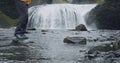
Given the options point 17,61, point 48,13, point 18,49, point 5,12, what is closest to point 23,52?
point 18,49

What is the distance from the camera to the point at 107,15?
3512 centimetres

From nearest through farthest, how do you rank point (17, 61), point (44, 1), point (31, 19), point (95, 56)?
1. point (17, 61)
2. point (95, 56)
3. point (31, 19)
4. point (44, 1)

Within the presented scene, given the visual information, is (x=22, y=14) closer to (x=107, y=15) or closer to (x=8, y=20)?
(x=107, y=15)

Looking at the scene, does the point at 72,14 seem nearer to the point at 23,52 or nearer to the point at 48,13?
the point at 48,13

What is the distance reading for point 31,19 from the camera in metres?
36.8

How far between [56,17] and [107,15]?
18.8 ft

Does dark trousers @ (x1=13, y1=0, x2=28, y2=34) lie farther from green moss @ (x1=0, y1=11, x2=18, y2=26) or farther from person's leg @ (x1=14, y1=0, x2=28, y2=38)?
green moss @ (x1=0, y1=11, x2=18, y2=26)

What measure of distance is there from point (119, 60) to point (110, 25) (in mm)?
28086

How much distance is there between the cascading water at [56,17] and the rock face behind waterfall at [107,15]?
1682 millimetres

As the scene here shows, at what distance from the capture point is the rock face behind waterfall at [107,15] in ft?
113

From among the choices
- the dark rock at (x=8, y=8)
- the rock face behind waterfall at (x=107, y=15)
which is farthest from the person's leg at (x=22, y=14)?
the dark rock at (x=8, y=8)

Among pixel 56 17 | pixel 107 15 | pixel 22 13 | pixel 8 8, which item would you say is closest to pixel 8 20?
pixel 8 8

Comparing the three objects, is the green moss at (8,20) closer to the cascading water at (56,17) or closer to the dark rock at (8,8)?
the dark rock at (8,8)

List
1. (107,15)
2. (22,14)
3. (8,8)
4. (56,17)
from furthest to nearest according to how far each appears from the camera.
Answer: (8,8) < (56,17) < (107,15) < (22,14)
